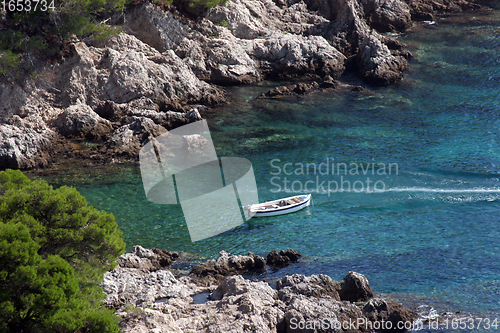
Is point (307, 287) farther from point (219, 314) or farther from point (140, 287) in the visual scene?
point (140, 287)

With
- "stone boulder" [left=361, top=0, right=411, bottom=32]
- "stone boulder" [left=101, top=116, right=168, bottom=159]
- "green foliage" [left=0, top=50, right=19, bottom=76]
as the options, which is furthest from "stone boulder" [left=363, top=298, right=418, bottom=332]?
"stone boulder" [left=361, top=0, right=411, bottom=32]

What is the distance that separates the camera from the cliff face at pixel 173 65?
95.1ft

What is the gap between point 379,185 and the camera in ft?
85.7

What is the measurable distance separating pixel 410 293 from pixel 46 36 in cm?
2863

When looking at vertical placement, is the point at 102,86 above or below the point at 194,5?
below

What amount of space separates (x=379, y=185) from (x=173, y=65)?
1864cm

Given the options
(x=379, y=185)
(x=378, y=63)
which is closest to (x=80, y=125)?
(x=379, y=185)

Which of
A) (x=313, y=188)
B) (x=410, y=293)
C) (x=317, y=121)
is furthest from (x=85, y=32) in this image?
(x=410, y=293)

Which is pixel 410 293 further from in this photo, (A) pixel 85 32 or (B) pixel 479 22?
(B) pixel 479 22

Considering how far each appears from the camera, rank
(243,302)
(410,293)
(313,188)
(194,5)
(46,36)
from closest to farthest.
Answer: (243,302) < (410,293) < (313,188) < (46,36) < (194,5)

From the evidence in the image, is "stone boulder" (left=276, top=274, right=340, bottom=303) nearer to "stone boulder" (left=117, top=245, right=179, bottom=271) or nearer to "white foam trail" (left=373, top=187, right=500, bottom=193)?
"stone boulder" (left=117, top=245, right=179, bottom=271)

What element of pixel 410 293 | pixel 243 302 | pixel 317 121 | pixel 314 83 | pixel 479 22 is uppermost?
pixel 479 22

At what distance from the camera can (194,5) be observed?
40.2 metres

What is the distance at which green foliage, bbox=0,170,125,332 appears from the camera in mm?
9891
